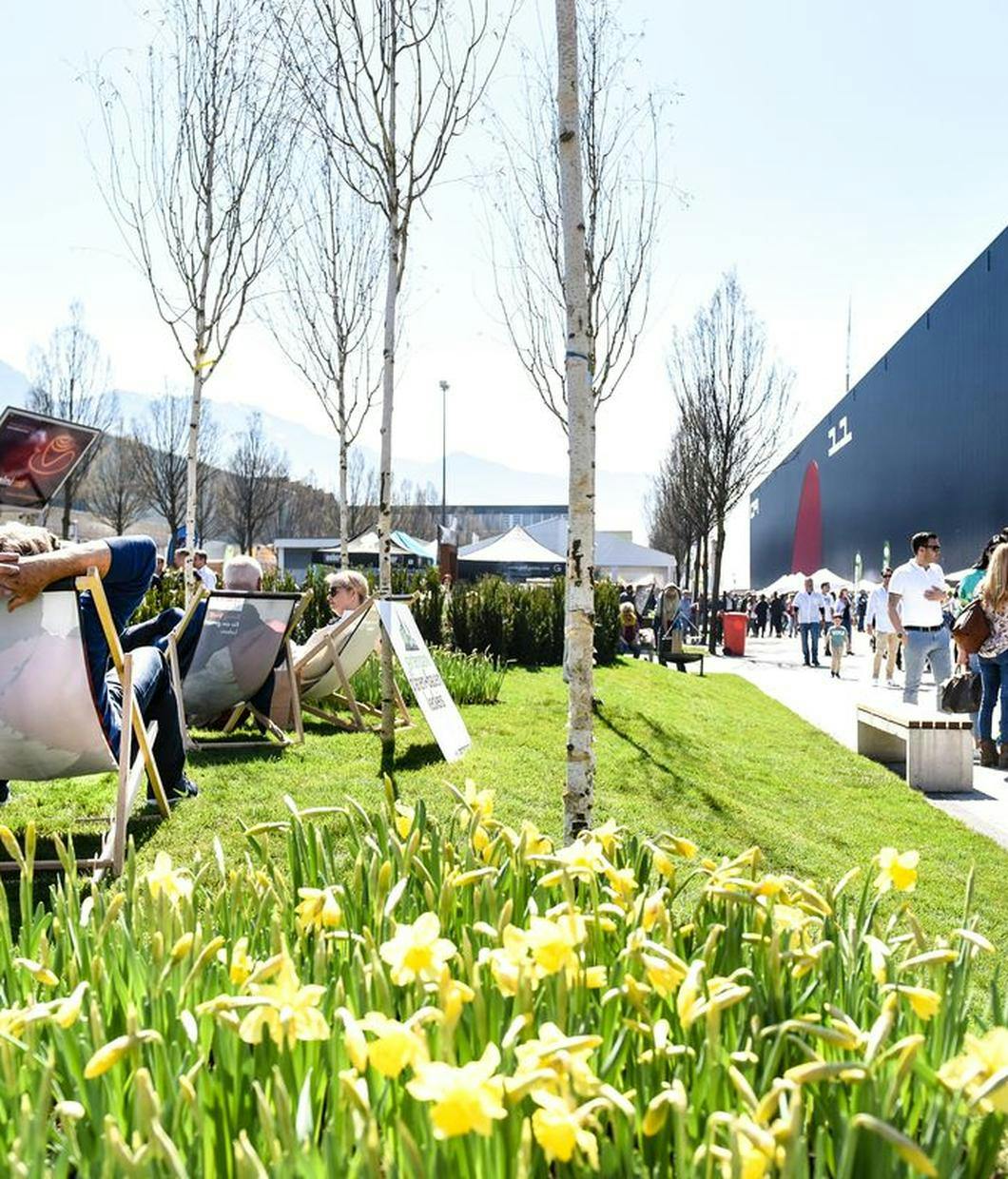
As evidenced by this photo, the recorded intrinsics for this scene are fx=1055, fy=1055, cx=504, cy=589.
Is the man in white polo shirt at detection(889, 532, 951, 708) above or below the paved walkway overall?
above

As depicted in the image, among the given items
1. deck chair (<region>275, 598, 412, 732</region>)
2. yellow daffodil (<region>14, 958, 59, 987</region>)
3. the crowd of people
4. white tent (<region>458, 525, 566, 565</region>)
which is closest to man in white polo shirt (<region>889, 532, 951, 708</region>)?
deck chair (<region>275, 598, 412, 732</region>)

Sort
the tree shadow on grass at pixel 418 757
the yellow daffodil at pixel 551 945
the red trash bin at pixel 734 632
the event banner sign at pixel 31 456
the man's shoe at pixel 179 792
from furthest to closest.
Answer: the red trash bin at pixel 734 632
the event banner sign at pixel 31 456
the tree shadow on grass at pixel 418 757
the man's shoe at pixel 179 792
the yellow daffodil at pixel 551 945

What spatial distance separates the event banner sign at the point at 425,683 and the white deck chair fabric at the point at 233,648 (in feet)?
2.26

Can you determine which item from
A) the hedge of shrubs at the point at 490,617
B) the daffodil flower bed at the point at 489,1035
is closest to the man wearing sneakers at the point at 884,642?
the hedge of shrubs at the point at 490,617

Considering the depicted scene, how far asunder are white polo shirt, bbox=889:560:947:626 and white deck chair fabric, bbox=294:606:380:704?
18.0ft

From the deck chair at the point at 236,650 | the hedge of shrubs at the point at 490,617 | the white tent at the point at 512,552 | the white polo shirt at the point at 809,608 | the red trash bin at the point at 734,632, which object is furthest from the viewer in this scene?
the white tent at the point at 512,552

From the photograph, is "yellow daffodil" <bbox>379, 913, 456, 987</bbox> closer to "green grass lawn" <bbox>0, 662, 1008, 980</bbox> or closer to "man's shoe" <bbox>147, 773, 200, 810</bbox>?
"green grass lawn" <bbox>0, 662, 1008, 980</bbox>

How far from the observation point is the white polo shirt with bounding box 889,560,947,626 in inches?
413

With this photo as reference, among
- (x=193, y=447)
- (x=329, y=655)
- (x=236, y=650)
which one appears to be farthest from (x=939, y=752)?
(x=193, y=447)

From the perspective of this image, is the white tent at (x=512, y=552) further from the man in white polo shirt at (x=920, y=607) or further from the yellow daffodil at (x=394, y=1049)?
the yellow daffodil at (x=394, y=1049)

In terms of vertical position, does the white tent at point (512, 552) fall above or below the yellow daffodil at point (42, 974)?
above

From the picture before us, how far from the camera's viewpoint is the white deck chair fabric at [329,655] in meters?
7.77

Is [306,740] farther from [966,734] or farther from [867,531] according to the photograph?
[867,531]

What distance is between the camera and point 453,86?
683cm
